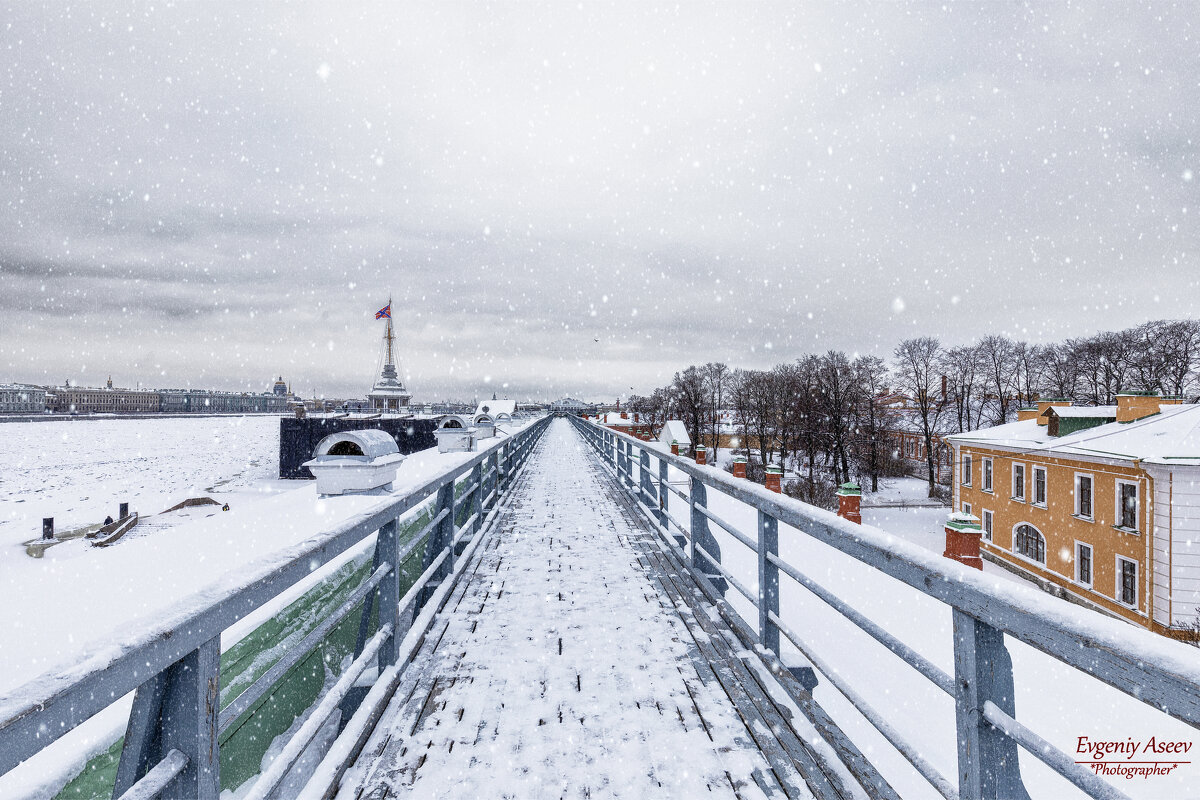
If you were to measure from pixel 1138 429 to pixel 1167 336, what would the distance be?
31055 mm

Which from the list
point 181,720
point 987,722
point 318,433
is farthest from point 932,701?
point 318,433

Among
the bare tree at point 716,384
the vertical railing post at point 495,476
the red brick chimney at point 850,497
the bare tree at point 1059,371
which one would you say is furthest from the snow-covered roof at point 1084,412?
the bare tree at point 716,384

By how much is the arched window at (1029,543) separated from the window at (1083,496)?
2365 mm

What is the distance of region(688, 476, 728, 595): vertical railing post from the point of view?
5.31 metres

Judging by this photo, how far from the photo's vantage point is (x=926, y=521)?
3200cm

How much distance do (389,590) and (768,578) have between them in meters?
2.48

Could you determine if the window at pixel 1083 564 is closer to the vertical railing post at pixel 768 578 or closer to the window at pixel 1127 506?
the window at pixel 1127 506

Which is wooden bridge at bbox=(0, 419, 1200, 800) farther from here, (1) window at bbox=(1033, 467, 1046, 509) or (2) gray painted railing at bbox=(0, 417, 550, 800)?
(1) window at bbox=(1033, 467, 1046, 509)

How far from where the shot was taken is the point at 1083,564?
1894cm

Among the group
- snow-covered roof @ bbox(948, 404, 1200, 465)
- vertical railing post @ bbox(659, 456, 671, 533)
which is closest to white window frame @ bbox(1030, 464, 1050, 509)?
snow-covered roof @ bbox(948, 404, 1200, 465)

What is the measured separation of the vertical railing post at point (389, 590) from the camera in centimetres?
347

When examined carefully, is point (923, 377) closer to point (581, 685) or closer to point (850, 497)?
point (850, 497)

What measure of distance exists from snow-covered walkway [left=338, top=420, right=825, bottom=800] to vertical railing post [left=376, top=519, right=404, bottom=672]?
0.72ft

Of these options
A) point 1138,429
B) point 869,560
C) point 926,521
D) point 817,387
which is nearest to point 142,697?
point 869,560
